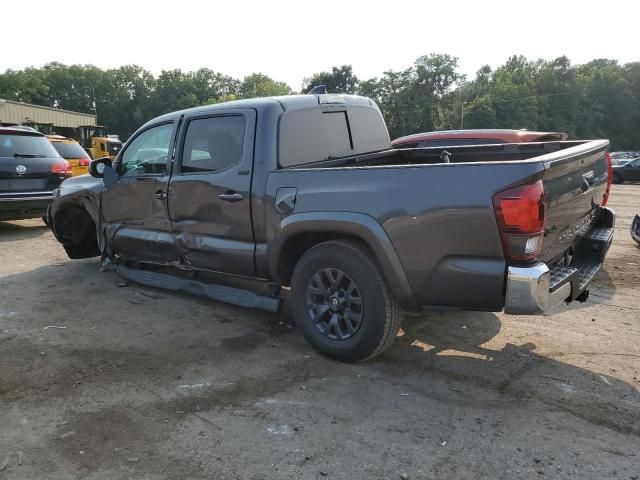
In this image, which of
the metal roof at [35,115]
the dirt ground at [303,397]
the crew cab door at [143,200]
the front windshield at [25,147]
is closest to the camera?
the dirt ground at [303,397]

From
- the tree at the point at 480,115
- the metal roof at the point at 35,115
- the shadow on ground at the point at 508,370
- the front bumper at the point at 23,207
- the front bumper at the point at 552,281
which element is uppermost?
the tree at the point at 480,115

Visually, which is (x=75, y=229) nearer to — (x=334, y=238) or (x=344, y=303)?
(x=334, y=238)

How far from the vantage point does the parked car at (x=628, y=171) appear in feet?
79.9

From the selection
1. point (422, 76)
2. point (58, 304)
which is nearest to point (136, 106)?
point (422, 76)

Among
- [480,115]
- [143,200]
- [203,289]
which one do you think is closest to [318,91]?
[143,200]

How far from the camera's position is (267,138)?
4.08m

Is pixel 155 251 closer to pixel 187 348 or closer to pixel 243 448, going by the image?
pixel 187 348

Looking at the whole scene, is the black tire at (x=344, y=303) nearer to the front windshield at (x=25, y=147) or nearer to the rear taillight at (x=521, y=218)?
the rear taillight at (x=521, y=218)

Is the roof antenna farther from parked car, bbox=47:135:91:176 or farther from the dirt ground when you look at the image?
parked car, bbox=47:135:91:176

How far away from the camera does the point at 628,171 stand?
24.5m

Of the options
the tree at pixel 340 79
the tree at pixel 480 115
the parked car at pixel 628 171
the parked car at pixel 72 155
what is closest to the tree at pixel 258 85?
the tree at pixel 340 79

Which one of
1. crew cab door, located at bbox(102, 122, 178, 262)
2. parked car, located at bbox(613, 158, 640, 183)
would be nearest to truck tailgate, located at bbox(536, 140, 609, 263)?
crew cab door, located at bbox(102, 122, 178, 262)

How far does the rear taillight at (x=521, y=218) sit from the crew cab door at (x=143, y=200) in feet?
10.5

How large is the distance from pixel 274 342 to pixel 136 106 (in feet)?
324
